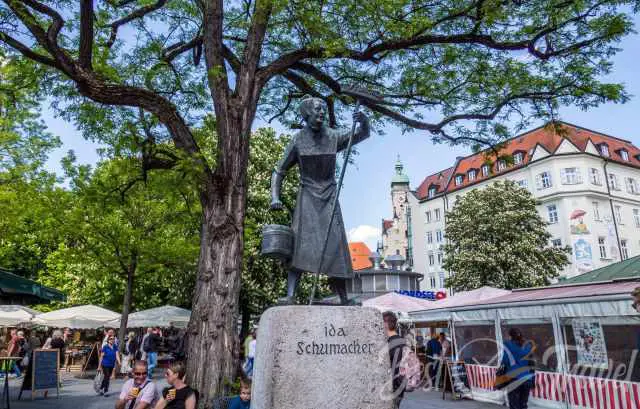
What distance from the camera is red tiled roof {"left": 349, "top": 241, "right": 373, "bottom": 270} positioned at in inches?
3558

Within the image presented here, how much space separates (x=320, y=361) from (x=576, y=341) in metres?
11.2

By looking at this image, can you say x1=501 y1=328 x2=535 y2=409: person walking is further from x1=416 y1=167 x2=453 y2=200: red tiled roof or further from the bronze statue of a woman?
x1=416 y1=167 x2=453 y2=200: red tiled roof

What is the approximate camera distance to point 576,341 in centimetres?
1236

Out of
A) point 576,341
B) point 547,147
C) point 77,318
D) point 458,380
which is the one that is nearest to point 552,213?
point 547,147

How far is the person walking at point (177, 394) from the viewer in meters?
5.68

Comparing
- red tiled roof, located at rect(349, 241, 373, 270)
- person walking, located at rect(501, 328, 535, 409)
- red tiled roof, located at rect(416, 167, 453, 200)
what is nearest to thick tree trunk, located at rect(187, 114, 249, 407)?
person walking, located at rect(501, 328, 535, 409)

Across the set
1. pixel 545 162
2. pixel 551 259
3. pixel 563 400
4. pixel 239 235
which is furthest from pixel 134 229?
pixel 545 162

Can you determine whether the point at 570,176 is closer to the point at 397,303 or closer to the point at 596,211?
the point at 596,211

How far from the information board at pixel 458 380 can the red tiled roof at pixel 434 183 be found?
45727 millimetres

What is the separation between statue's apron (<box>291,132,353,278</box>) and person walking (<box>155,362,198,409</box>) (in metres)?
2.48

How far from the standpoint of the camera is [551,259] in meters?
32.6

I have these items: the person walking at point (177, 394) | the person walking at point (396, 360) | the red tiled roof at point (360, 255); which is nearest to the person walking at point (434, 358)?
the person walking at point (396, 360)

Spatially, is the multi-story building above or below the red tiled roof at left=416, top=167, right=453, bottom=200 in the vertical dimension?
below

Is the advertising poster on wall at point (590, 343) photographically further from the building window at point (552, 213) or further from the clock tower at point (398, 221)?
the clock tower at point (398, 221)
